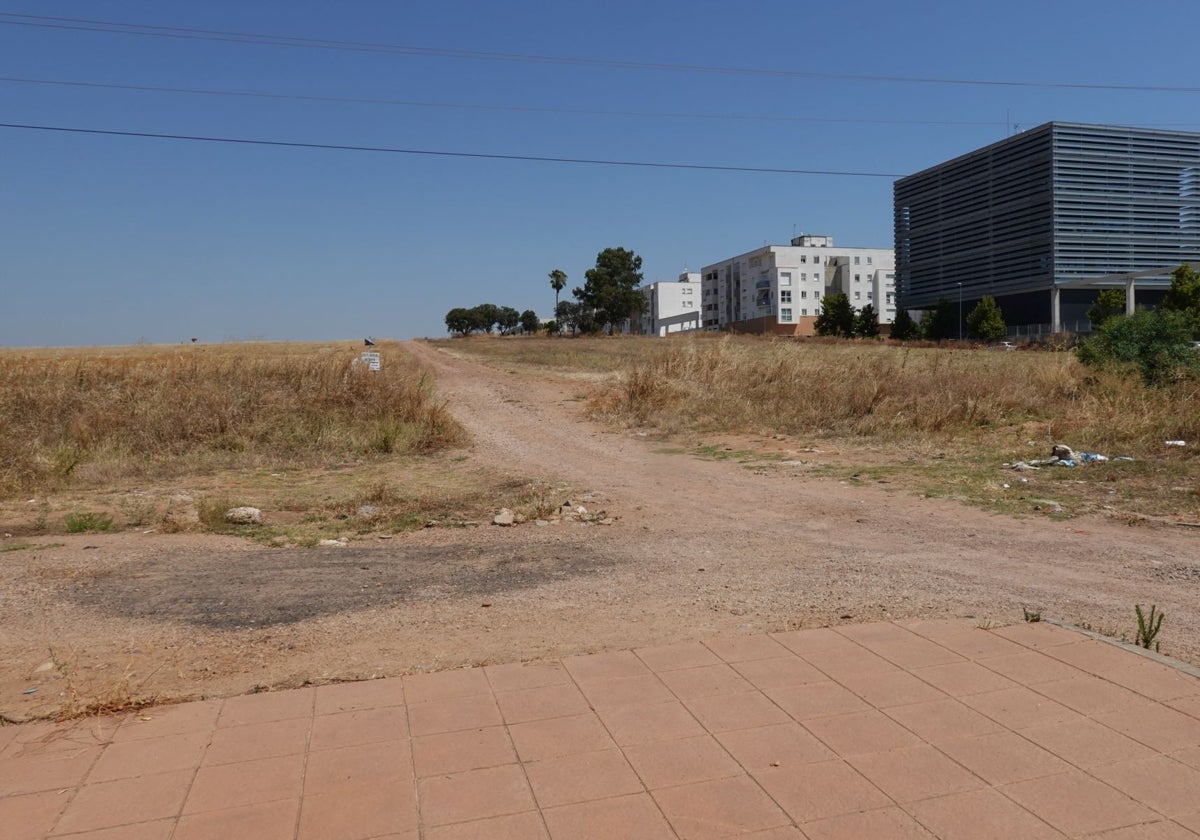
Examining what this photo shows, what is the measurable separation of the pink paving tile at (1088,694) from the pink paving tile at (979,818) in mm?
927

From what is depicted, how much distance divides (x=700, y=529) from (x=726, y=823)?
213 inches

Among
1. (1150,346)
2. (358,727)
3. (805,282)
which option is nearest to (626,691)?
(358,727)

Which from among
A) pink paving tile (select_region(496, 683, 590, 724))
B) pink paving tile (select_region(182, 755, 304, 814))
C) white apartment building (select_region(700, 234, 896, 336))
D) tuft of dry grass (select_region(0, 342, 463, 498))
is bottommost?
pink paving tile (select_region(496, 683, 590, 724))

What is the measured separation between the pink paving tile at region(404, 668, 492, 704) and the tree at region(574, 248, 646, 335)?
9395 centimetres

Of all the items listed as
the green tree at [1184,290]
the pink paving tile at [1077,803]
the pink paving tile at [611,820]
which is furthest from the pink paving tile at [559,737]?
the green tree at [1184,290]

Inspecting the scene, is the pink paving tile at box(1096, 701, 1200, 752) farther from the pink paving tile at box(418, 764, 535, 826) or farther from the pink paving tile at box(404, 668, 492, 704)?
the pink paving tile at box(404, 668, 492, 704)

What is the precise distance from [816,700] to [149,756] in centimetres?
264

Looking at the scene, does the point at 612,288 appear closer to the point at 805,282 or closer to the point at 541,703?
the point at 805,282

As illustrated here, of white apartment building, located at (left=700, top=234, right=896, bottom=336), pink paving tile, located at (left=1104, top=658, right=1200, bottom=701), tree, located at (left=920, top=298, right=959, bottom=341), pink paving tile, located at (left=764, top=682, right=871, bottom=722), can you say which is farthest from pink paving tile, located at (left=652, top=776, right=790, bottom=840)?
white apartment building, located at (left=700, top=234, right=896, bottom=336)

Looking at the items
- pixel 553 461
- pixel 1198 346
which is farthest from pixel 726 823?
pixel 1198 346

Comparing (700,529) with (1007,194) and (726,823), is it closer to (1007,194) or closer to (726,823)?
(726,823)

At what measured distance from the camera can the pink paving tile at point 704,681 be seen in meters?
3.85

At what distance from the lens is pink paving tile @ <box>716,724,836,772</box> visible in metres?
3.22

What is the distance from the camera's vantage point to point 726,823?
2830 mm
